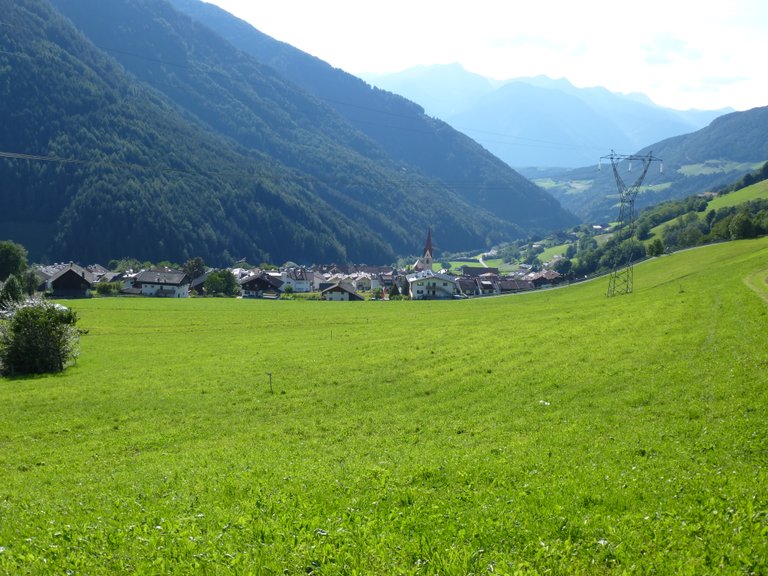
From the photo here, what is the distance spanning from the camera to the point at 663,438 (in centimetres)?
1569

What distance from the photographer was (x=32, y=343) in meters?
39.8

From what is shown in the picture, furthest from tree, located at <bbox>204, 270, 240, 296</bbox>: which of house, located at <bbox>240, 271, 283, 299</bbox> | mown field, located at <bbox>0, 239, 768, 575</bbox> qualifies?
mown field, located at <bbox>0, 239, 768, 575</bbox>

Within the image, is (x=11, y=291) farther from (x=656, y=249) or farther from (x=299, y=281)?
(x=656, y=249)

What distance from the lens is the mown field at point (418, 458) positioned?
9.76 meters

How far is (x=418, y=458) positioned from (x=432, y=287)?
115 m

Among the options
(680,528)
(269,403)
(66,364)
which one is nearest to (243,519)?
(680,528)

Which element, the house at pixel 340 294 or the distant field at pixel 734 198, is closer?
the house at pixel 340 294

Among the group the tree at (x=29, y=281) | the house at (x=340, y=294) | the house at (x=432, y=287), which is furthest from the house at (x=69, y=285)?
the house at (x=432, y=287)

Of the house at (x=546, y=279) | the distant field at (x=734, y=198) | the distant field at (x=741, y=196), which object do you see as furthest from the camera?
the distant field at (x=741, y=196)

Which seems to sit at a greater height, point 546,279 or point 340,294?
point 340,294

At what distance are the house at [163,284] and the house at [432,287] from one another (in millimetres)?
52231

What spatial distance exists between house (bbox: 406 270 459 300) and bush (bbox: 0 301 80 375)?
9079cm

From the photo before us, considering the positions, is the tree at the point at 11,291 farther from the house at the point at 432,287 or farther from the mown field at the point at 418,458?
the house at the point at 432,287

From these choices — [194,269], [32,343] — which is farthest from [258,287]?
[32,343]
